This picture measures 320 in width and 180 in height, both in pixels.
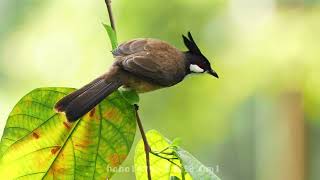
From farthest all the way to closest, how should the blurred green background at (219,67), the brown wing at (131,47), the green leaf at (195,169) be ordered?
the blurred green background at (219,67), the brown wing at (131,47), the green leaf at (195,169)

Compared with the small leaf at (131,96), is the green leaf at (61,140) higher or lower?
lower

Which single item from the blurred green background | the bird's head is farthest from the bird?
the blurred green background

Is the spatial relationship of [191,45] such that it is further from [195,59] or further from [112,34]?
[112,34]

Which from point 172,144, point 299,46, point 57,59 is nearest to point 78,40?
point 57,59

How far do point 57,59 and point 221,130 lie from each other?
692mm

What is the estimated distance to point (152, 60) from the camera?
63 centimetres

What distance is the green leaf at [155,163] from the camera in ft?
1.83

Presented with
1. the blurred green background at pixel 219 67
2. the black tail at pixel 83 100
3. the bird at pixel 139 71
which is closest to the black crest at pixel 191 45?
the bird at pixel 139 71

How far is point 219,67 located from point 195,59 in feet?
5.18

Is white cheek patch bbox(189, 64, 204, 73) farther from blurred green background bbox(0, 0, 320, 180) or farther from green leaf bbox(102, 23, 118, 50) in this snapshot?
blurred green background bbox(0, 0, 320, 180)

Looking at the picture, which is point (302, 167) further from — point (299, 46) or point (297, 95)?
point (299, 46)

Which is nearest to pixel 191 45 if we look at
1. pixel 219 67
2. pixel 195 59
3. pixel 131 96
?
pixel 195 59

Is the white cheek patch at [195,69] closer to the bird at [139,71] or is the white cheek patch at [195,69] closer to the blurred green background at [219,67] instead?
the bird at [139,71]

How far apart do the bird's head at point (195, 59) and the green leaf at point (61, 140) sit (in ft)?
0.52
